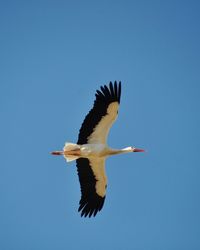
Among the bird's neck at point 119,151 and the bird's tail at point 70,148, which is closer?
the bird's tail at point 70,148

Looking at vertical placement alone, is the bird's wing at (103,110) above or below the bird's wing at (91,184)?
above

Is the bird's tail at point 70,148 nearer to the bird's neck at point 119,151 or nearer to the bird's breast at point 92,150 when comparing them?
the bird's breast at point 92,150

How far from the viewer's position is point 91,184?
16938 mm

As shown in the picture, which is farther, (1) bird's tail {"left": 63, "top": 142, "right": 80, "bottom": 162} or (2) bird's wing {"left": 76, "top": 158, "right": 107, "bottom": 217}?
(2) bird's wing {"left": 76, "top": 158, "right": 107, "bottom": 217}

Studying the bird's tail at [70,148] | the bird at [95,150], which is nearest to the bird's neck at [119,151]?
the bird at [95,150]

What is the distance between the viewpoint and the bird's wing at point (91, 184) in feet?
55.1

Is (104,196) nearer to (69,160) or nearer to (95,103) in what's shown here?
(69,160)

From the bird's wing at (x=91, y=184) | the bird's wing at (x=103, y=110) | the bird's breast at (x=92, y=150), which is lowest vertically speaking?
the bird's wing at (x=91, y=184)

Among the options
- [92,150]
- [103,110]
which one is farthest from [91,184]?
[103,110]

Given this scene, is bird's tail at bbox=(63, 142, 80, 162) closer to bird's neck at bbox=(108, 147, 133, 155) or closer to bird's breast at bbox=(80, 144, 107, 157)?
bird's breast at bbox=(80, 144, 107, 157)

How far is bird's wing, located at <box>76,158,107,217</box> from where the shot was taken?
661 inches

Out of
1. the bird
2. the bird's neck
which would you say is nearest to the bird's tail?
the bird

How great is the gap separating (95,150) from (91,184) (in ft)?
3.28

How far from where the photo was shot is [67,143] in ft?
54.0
